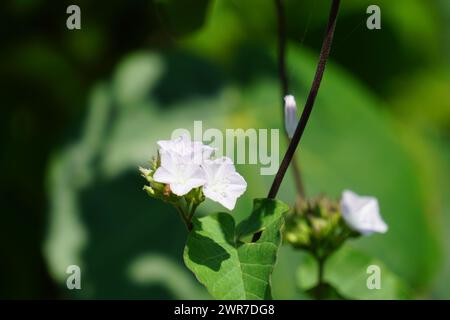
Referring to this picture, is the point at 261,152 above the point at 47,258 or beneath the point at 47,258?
above

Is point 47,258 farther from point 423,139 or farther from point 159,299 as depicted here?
point 423,139

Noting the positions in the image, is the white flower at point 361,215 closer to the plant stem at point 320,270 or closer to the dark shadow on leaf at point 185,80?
the plant stem at point 320,270

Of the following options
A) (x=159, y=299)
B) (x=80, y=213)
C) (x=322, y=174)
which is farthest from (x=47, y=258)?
(x=322, y=174)

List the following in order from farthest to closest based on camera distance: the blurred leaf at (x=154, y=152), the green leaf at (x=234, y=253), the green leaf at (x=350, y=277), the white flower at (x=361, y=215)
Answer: the blurred leaf at (x=154, y=152) → the green leaf at (x=350, y=277) → the white flower at (x=361, y=215) → the green leaf at (x=234, y=253)

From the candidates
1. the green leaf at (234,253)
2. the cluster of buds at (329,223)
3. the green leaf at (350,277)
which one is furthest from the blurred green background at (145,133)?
the green leaf at (234,253)

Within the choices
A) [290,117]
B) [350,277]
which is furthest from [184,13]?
[350,277]
